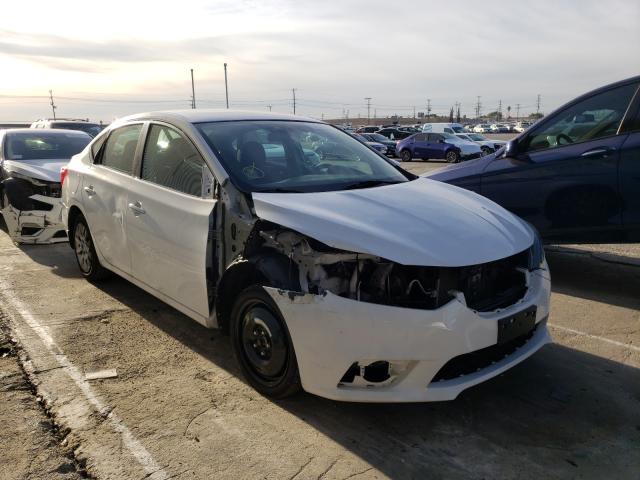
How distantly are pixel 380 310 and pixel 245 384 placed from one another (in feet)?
4.10

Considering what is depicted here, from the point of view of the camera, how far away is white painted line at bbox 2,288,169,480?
109 inches

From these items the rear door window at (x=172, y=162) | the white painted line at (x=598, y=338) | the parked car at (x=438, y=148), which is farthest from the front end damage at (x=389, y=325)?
the parked car at (x=438, y=148)

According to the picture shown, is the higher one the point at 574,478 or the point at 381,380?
the point at 381,380

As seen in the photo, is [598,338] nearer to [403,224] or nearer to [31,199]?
[403,224]

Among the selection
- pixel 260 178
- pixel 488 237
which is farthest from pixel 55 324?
pixel 488 237

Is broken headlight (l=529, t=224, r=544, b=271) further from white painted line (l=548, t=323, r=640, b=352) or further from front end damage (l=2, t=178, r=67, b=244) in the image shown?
front end damage (l=2, t=178, r=67, b=244)

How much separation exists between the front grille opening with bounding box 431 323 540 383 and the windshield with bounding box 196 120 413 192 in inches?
55.1

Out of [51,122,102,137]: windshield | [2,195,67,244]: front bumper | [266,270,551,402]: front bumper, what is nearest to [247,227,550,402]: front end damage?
[266,270,551,402]: front bumper

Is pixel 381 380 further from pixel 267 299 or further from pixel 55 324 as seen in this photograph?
pixel 55 324

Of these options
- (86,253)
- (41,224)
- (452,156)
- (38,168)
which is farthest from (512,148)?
(452,156)

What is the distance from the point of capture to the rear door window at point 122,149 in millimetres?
4668

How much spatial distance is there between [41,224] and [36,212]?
0.55ft

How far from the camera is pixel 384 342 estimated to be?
2764mm

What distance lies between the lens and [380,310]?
2.77 metres
